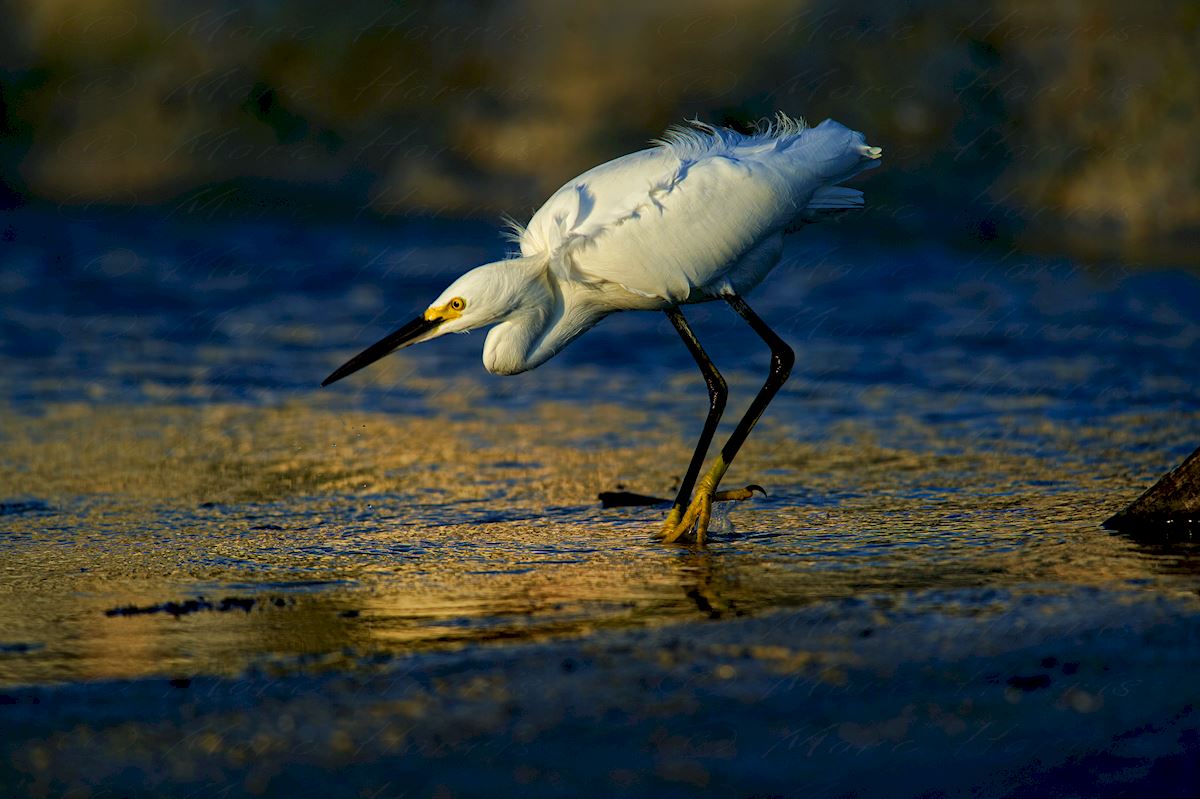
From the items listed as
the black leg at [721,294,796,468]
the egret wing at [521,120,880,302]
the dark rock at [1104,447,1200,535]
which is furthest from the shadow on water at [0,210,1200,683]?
the egret wing at [521,120,880,302]

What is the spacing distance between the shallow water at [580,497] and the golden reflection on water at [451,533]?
0.02 metres

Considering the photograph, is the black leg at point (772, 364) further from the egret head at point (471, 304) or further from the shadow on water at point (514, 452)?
the egret head at point (471, 304)

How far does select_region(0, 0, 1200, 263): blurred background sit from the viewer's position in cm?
1570

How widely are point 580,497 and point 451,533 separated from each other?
2.88ft

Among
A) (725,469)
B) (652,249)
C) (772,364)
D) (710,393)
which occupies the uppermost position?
(652,249)

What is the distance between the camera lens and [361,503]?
22.1 feet

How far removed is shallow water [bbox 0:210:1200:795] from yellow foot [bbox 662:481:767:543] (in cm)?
11

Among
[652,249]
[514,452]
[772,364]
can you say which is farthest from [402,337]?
[514,452]

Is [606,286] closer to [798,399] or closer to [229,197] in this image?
[798,399]

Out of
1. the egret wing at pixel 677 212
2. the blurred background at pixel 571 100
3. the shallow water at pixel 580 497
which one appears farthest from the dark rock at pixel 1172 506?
the blurred background at pixel 571 100

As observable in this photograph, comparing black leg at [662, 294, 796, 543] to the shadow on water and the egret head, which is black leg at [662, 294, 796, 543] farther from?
the egret head

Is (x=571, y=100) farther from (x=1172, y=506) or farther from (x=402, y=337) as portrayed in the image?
(x=1172, y=506)

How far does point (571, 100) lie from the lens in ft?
57.4

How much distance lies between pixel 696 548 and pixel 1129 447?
9.36 ft
